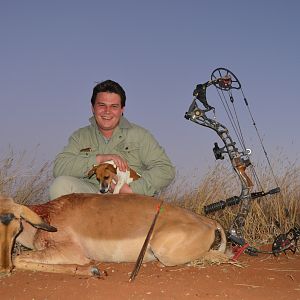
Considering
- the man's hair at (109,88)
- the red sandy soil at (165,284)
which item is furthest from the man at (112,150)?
the red sandy soil at (165,284)

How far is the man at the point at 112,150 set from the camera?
19.5 feet

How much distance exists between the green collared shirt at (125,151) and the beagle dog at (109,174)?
103 mm

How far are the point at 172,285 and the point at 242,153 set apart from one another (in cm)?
251

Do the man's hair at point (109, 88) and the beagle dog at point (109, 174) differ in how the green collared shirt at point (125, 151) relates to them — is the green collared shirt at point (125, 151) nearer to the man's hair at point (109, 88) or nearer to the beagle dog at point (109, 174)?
the beagle dog at point (109, 174)

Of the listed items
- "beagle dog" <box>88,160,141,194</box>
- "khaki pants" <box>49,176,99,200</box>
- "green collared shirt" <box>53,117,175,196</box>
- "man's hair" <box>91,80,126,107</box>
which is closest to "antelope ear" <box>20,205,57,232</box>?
"khaki pants" <box>49,176,99,200</box>

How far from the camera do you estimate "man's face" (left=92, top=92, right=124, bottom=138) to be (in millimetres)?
6102

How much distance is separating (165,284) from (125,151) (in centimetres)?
255

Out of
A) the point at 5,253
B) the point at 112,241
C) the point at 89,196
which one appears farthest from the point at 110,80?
the point at 5,253

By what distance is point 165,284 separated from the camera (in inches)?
158

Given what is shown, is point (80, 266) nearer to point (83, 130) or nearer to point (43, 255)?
point (43, 255)

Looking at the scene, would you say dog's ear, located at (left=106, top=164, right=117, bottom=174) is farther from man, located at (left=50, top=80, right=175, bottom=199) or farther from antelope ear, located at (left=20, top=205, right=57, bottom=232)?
antelope ear, located at (left=20, top=205, right=57, bottom=232)

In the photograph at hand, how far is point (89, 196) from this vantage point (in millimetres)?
4992

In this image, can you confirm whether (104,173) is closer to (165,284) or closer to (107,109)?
(107,109)

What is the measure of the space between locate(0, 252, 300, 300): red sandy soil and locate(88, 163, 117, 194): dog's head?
4.43ft
